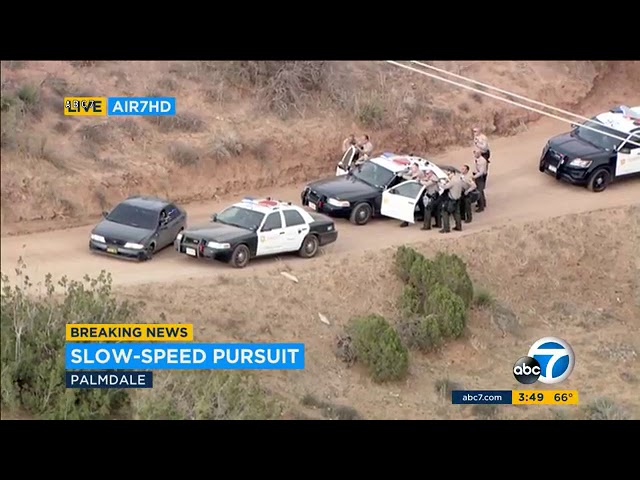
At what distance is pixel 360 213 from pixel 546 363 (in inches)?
217

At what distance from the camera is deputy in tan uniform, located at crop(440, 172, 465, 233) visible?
30422 millimetres

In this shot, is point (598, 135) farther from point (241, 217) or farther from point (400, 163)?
point (241, 217)

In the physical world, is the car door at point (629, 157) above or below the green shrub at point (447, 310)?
above

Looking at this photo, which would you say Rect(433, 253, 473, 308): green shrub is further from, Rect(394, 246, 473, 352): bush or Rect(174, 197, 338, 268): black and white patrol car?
Rect(174, 197, 338, 268): black and white patrol car

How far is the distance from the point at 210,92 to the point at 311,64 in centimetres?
283

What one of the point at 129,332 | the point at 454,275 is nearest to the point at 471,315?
the point at 454,275

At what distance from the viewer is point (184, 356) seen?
24.9 m

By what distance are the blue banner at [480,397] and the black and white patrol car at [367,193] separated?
16.5 feet

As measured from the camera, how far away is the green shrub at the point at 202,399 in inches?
914

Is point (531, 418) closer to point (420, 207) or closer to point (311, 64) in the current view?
point (420, 207)

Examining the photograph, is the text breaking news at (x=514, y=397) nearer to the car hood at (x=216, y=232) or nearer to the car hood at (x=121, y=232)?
the car hood at (x=216, y=232)

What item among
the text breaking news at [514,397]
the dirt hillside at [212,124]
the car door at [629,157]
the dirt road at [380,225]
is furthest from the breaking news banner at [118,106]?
the car door at [629,157]

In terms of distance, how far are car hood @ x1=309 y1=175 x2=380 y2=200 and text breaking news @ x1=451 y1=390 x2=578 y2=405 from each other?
5745 mm

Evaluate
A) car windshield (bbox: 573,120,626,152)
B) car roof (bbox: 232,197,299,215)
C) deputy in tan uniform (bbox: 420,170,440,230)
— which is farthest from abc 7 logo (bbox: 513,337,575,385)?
car windshield (bbox: 573,120,626,152)
